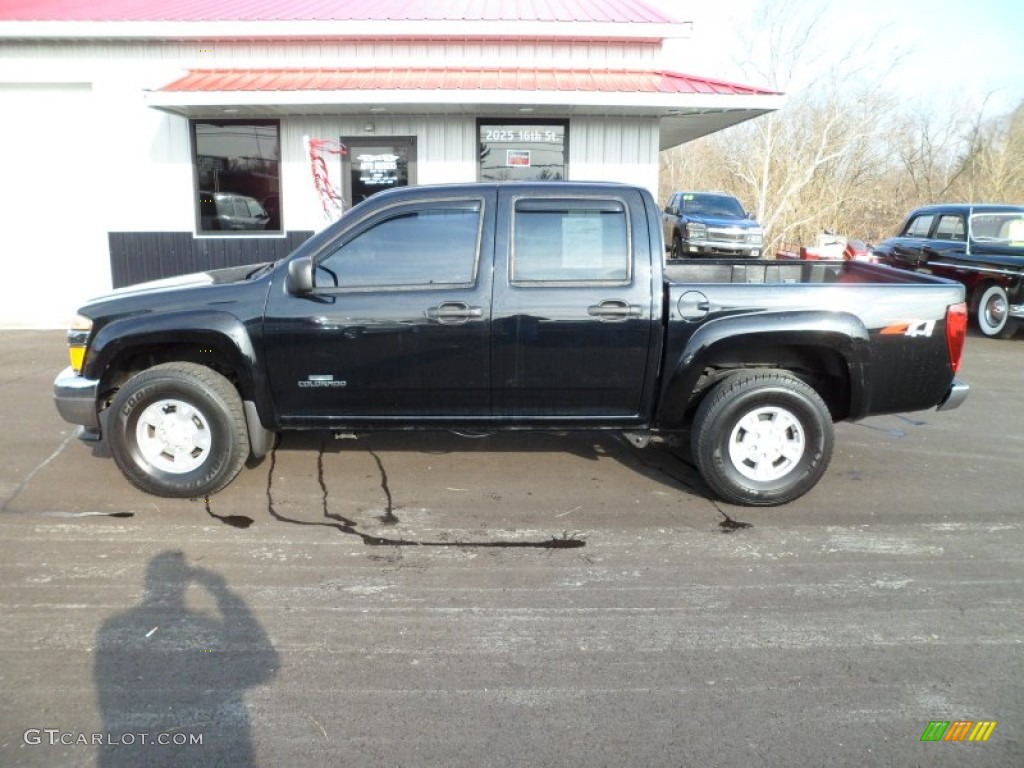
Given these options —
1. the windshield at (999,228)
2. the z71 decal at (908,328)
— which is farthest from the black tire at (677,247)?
the z71 decal at (908,328)

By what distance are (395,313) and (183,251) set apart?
28.5 ft

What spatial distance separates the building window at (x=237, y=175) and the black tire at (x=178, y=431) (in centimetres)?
777

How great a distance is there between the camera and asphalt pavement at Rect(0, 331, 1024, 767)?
2791 millimetres

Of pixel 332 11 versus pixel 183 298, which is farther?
pixel 332 11

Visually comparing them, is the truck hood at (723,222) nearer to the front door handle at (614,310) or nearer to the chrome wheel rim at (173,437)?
the front door handle at (614,310)

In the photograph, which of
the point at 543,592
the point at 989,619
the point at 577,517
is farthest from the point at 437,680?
the point at 989,619

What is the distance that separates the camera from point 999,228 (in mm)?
12109

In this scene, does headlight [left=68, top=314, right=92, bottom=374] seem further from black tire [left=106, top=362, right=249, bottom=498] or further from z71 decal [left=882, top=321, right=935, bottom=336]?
z71 decal [left=882, top=321, right=935, bottom=336]

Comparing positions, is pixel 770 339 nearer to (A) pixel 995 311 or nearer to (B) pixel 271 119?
(A) pixel 995 311

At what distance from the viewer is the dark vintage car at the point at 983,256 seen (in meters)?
11.6

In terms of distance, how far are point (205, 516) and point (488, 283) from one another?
2.18 m

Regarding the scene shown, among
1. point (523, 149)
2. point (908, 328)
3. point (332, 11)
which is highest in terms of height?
point (332, 11)

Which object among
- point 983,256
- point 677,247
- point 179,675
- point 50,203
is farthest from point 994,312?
point 50,203

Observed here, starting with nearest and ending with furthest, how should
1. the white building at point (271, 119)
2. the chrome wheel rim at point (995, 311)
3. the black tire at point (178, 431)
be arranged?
1. the black tire at point (178, 431)
2. the white building at point (271, 119)
3. the chrome wheel rim at point (995, 311)
